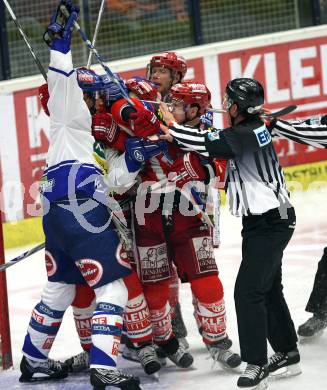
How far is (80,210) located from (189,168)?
1.85 ft

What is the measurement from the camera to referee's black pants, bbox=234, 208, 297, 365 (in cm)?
461

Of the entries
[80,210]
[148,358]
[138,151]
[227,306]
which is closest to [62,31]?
[138,151]

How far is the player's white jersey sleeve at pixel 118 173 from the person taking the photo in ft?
16.0

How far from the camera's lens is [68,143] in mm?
4707

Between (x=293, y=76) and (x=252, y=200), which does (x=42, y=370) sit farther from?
(x=293, y=76)

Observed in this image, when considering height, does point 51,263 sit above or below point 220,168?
below

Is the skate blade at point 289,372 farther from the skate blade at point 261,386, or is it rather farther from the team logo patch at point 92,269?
the team logo patch at point 92,269

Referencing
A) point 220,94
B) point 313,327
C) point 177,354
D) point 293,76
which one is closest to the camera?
point 177,354

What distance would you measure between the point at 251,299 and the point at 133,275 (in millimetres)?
547

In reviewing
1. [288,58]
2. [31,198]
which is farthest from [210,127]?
[288,58]

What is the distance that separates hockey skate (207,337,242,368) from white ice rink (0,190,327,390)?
6 cm

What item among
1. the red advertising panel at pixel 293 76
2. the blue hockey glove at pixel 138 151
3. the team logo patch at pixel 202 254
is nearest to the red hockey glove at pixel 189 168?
the blue hockey glove at pixel 138 151

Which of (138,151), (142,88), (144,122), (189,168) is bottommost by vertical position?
(189,168)

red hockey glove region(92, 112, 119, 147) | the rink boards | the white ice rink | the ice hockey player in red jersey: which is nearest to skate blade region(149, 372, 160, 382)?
the white ice rink
